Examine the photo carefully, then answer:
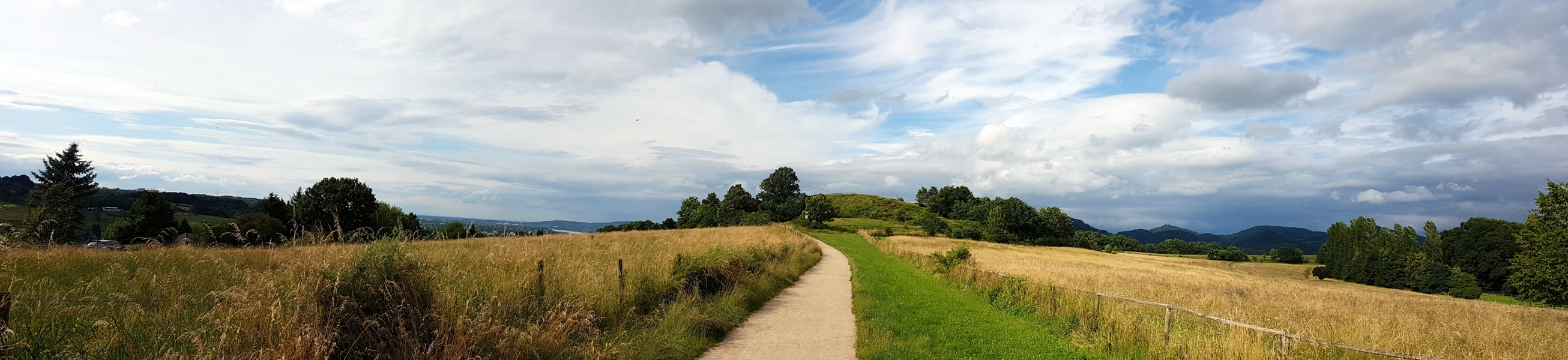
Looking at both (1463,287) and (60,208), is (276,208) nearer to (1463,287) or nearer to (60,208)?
(60,208)

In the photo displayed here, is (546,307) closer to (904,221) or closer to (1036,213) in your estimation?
(1036,213)

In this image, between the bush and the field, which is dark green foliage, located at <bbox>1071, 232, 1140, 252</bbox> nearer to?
the bush

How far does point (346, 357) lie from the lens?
5371 mm

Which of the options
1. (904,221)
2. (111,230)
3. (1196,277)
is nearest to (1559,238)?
(1196,277)

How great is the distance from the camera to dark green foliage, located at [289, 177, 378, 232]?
53156 millimetres

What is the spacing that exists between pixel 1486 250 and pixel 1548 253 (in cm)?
5065

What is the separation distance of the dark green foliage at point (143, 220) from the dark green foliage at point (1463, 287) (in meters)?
111

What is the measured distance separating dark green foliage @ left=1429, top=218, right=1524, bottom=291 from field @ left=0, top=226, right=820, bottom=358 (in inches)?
3794

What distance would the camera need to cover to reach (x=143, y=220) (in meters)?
43.4

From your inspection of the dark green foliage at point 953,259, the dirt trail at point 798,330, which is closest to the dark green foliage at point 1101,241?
the dark green foliage at point 953,259

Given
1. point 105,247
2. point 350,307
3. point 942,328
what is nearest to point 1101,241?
point 942,328

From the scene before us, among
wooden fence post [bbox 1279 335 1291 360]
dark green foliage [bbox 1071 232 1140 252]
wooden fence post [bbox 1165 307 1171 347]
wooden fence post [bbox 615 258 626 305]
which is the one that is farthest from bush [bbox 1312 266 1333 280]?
wooden fence post [bbox 615 258 626 305]

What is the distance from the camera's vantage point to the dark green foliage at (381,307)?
5480 mm

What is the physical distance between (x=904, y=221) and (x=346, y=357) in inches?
4511
